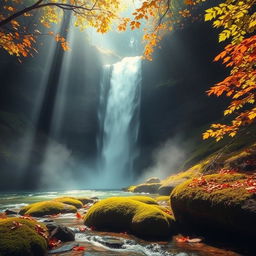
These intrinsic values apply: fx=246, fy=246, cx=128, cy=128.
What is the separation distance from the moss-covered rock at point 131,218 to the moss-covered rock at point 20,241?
2514 mm

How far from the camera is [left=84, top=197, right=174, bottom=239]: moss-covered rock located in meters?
6.51

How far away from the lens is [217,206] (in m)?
5.59

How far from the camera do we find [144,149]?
41344 millimetres

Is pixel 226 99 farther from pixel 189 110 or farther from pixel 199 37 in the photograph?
pixel 199 37

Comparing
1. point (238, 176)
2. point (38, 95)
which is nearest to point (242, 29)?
point (238, 176)

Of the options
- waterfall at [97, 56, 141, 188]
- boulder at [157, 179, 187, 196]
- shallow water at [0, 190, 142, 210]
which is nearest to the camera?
shallow water at [0, 190, 142, 210]

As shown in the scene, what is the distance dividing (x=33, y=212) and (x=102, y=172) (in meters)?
32.6

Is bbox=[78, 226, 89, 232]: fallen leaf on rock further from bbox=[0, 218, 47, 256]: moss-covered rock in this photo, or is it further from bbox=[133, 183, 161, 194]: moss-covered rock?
bbox=[133, 183, 161, 194]: moss-covered rock

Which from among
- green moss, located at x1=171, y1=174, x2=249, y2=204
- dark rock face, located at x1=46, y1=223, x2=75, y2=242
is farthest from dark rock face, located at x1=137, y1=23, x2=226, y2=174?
dark rock face, located at x1=46, y1=223, x2=75, y2=242

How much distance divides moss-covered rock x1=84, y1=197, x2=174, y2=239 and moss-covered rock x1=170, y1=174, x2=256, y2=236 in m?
0.62

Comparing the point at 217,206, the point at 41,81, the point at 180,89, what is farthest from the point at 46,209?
the point at 41,81

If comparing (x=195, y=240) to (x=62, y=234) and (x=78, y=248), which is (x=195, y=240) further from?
(x=62, y=234)

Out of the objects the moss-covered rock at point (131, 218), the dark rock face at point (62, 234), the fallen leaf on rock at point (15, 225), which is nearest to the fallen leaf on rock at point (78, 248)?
the dark rock face at point (62, 234)

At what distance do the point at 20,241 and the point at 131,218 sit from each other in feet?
11.0
